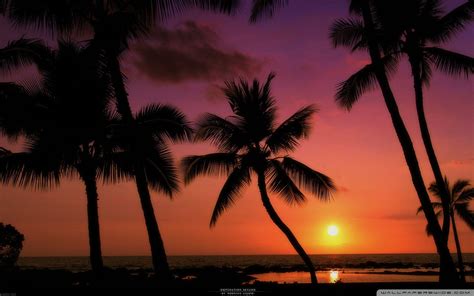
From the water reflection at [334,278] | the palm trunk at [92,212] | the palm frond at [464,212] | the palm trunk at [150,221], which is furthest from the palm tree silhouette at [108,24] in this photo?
the palm frond at [464,212]

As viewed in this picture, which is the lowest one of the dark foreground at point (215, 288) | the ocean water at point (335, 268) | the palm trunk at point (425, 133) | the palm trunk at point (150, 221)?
the ocean water at point (335, 268)

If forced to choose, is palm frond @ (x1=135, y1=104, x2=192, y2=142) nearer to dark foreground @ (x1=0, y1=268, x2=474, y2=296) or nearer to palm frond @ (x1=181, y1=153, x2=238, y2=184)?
palm frond @ (x1=181, y1=153, x2=238, y2=184)

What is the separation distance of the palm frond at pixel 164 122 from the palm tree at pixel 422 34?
21.5ft

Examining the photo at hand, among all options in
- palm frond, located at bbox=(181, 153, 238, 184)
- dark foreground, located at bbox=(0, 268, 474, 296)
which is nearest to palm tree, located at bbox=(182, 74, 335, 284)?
palm frond, located at bbox=(181, 153, 238, 184)

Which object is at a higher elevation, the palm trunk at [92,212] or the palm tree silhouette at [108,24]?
the palm tree silhouette at [108,24]

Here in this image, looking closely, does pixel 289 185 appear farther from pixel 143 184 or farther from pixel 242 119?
pixel 143 184

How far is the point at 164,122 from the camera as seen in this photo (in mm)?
12367

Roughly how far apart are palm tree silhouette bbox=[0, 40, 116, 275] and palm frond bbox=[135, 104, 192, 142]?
1.27 metres

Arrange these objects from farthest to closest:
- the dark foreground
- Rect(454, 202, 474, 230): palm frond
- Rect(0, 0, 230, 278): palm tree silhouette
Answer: Rect(454, 202, 474, 230): palm frond < Rect(0, 0, 230, 278): palm tree silhouette < the dark foreground

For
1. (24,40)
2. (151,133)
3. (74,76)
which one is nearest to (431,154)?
(151,133)

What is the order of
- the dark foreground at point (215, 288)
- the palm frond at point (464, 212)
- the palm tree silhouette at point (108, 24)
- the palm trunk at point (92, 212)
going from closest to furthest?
the dark foreground at point (215, 288), the palm tree silhouette at point (108, 24), the palm trunk at point (92, 212), the palm frond at point (464, 212)

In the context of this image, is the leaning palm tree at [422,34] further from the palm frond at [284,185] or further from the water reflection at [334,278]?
the water reflection at [334,278]

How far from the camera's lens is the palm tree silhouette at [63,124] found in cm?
1230

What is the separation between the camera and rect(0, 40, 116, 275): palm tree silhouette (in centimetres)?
1230
